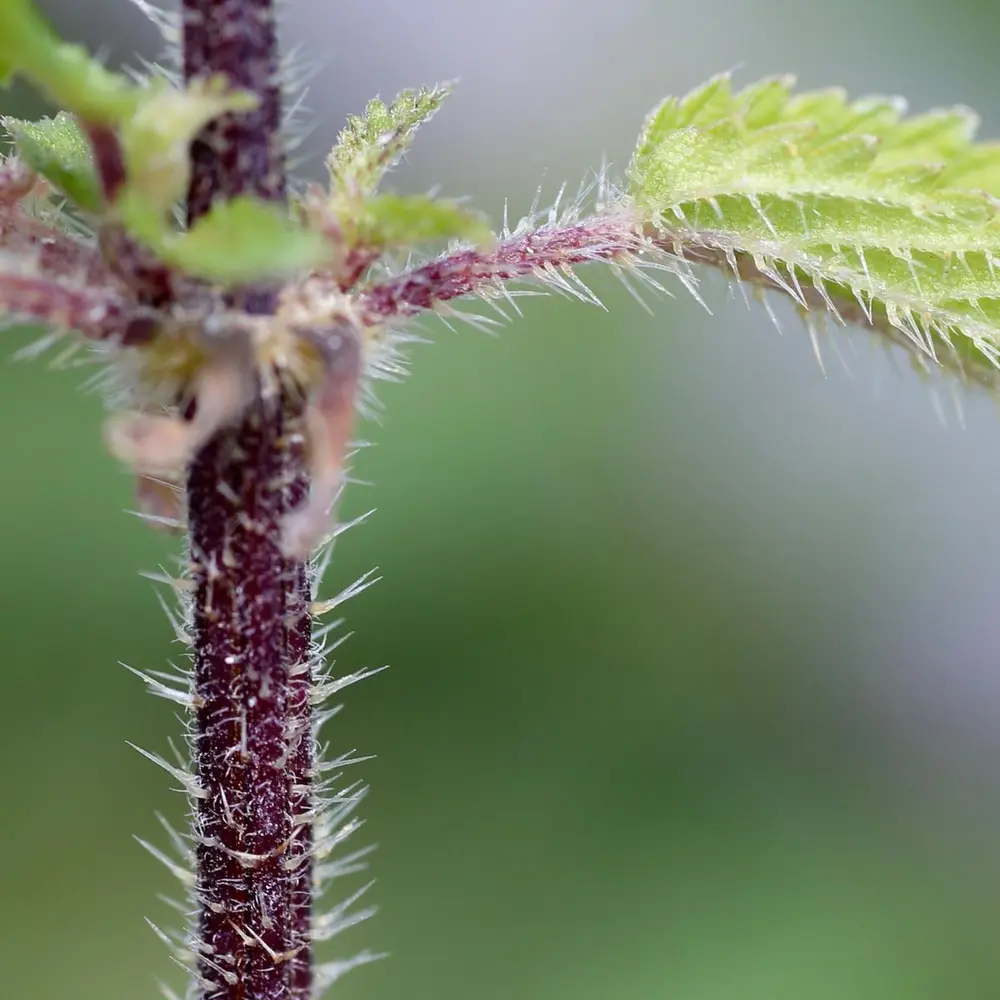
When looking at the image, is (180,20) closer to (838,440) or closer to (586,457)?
(586,457)

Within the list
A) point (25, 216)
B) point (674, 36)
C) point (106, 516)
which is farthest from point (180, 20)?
point (674, 36)

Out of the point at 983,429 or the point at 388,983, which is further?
the point at 983,429

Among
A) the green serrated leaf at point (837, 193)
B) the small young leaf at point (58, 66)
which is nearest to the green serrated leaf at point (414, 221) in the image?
the small young leaf at point (58, 66)

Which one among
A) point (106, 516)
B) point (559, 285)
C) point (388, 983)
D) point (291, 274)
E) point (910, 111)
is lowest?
point (388, 983)

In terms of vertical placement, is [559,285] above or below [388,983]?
above

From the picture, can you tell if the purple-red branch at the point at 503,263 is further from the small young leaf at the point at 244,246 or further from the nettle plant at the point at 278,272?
the small young leaf at the point at 244,246

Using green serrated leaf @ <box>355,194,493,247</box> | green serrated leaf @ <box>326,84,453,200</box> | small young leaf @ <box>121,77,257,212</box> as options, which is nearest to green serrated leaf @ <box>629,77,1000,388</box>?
green serrated leaf @ <box>326,84,453,200</box>

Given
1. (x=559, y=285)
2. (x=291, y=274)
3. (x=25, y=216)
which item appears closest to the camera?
(x=291, y=274)
